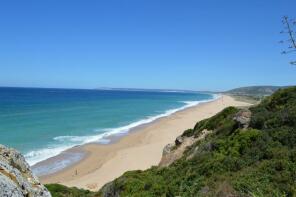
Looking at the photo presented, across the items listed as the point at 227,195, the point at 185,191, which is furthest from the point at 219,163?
the point at 227,195

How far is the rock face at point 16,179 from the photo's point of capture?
3.90m

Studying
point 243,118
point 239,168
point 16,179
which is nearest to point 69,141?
point 243,118

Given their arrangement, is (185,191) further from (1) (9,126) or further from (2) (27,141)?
(1) (9,126)

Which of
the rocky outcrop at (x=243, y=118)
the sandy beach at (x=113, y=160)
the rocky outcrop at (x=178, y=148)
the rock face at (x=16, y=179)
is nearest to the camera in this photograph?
the rock face at (x=16, y=179)

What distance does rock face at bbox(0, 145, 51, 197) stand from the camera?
3.90 metres

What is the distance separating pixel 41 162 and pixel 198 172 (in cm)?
1938

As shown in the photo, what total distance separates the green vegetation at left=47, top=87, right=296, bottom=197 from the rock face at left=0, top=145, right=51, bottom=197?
509 cm

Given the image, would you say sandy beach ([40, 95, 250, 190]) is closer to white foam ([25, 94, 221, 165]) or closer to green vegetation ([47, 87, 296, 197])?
white foam ([25, 94, 221, 165])

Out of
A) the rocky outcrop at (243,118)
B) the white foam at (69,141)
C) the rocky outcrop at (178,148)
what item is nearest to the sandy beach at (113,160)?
the white foam at (69,141)

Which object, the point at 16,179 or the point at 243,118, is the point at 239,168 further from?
the point at 16,179

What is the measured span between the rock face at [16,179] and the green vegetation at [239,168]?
509cm

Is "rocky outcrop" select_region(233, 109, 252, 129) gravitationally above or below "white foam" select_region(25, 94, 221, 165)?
above

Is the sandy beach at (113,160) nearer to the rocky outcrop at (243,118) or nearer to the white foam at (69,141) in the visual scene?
the white foam at (69,141)

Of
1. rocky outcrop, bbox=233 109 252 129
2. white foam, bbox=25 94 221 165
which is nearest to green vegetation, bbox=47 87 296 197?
rocky outcrop, bbox=233 109 252 129
